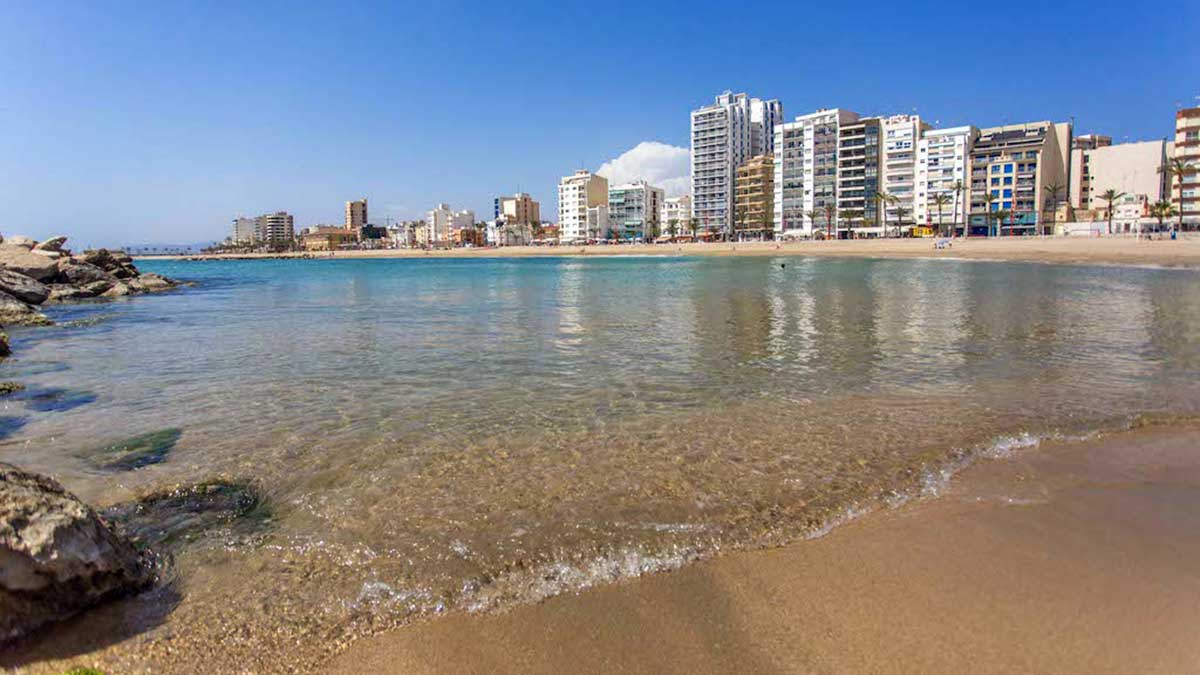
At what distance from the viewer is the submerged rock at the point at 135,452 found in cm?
690

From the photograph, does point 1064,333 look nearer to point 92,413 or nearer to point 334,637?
point 334,637

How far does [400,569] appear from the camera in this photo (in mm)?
4512

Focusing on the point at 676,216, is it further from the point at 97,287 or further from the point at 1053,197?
the point at 97,287

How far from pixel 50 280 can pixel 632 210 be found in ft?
552

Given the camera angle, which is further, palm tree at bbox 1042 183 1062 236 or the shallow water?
palm tree at bbox 1042 183 1062 236

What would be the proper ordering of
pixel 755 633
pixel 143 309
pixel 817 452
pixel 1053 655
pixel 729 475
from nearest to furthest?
pixel 1053 655, pixel 755 633, pixel 729 475, pixel 817 452, pixel 143 309

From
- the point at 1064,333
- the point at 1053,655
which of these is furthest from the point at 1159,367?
the point at 1053,655

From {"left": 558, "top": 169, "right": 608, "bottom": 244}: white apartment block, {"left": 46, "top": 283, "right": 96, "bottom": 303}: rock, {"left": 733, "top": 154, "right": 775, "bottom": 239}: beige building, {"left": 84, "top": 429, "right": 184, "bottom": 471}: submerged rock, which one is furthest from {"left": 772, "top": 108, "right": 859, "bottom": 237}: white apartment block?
{"left": 84, "top": 429, "right": 184, "bottom": 471}: submerged rock

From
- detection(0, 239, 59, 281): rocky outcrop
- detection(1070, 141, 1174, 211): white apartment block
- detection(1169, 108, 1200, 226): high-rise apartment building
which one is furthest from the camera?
detection(1070, 141, 1174, 211): white apartment block

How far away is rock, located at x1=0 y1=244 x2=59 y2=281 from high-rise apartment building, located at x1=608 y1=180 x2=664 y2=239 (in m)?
162

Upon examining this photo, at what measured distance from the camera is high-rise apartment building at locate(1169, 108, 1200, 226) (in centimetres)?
10194

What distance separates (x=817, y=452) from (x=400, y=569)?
435cm

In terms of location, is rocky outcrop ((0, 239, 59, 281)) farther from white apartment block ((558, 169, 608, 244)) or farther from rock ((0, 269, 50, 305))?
white apartment block ((558, 169, 608, 244))

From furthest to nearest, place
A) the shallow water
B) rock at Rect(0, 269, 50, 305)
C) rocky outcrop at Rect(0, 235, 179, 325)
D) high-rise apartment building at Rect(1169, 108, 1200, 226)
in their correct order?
high-rise apartment building at Rect(1169, 108, 1200, 226) → rock at Rect(0, 269, 50, 305) → rocky outcrop at Rect(0, 235, 179, 325) → the shallow water
